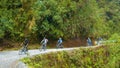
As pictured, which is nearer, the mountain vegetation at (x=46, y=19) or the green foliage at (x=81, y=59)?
the green foliage at (x=81, y=59)

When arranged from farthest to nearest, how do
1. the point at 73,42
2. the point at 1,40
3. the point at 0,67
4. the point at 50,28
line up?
1. the point at 73,42
2. the point at 50,28
3. the point at 1,40
4. the point at 0,67

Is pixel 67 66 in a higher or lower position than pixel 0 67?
lower

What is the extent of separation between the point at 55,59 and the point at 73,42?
15014 millimetres

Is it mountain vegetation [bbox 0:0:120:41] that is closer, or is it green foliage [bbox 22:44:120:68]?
green foliage [bbox 22:44:120:68]

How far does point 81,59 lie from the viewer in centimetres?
2928

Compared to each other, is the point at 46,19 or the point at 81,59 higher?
the point at 46,19

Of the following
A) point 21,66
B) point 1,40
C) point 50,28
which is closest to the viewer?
point 21,66

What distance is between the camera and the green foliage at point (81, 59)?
23734mm

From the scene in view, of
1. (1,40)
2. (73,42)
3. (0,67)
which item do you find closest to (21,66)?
(0,67)

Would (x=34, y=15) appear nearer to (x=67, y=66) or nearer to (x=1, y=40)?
(x=1, y=40)

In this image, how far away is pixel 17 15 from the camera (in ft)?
116

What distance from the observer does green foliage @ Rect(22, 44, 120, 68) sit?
77.9ft

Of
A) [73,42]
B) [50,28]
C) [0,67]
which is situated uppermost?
[0,67]

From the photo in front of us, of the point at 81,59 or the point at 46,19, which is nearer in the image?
the point at 81,59
